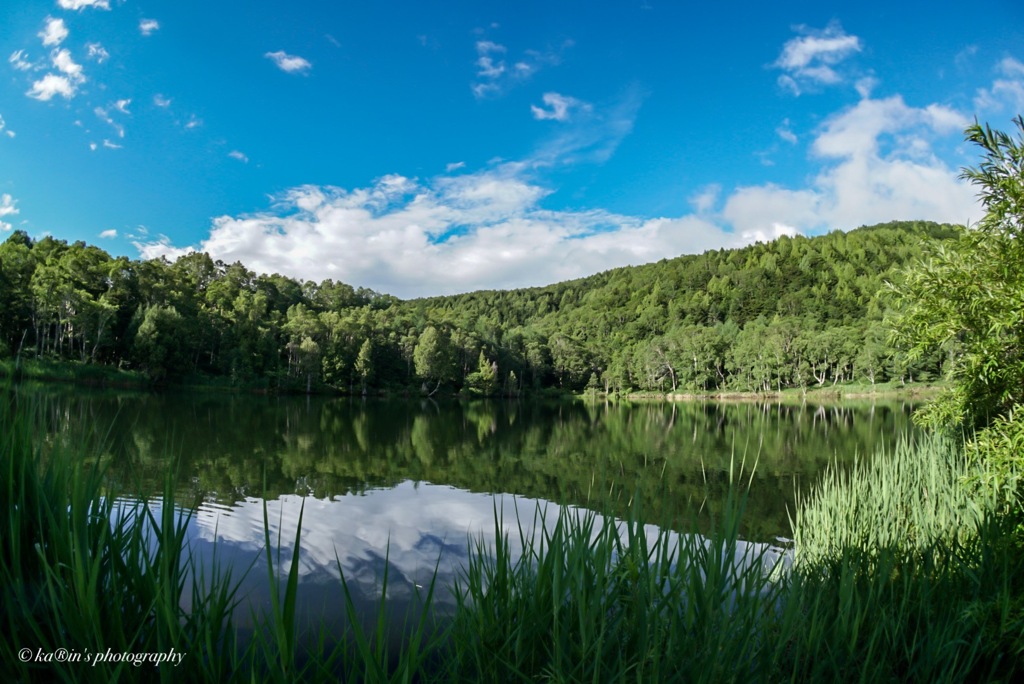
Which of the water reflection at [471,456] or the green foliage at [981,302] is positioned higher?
the green foliage at [981,302]

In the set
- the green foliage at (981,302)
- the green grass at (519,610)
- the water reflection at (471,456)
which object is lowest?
the water reflection at (471,456)

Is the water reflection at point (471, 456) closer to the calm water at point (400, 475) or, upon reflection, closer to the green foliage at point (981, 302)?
the calm water at point (400, 475)

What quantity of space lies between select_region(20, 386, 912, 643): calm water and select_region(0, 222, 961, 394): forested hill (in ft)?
26.0

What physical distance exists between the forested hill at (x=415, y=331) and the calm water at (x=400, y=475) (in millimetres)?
7916

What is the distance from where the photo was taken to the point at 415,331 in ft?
279

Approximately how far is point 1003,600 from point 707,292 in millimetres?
156076

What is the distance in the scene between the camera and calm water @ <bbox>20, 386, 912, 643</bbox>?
7.15 meters

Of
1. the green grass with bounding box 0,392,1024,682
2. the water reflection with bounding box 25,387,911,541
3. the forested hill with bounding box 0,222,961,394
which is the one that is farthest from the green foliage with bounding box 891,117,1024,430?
the water reflection with bounding box 25,387,911,541

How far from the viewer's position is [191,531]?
9438 mm

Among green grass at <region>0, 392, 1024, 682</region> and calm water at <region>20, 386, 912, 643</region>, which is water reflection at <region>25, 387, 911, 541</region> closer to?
calm water at <region>20, 386, 912, 643</region>

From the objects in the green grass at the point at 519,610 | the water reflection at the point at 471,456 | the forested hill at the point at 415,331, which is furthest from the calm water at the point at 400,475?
the forested hill at the point at 415,331

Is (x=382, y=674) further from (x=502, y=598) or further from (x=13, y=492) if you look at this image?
(x=13, y=492)

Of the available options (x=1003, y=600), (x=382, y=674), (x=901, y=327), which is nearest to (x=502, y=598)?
(x=382, y=674)

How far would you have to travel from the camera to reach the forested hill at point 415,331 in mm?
51625
